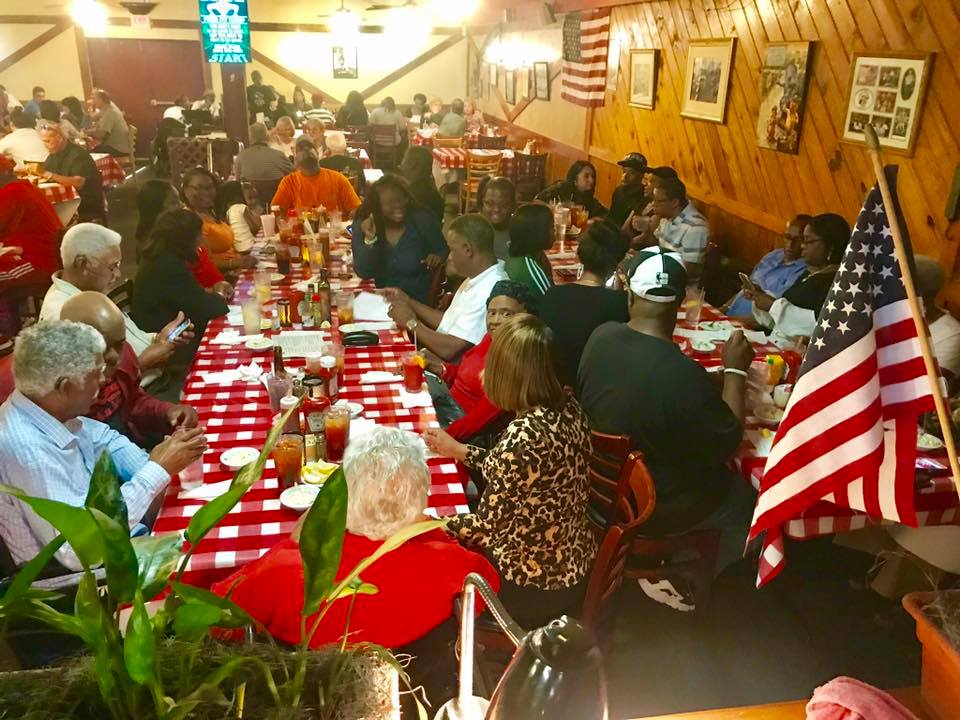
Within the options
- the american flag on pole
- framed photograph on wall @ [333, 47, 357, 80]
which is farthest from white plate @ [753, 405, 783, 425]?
framed photograph on wall @ [333, 47, 357, 80]

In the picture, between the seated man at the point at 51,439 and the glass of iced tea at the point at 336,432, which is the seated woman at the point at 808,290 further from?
the seated man at the point at 51,439

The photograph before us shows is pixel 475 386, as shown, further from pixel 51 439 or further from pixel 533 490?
pixel 51 439

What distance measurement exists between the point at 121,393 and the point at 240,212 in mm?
2694

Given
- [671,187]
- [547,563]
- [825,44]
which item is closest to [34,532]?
[547,563]

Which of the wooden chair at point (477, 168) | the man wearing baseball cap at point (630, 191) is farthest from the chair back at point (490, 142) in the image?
the man wearing baseball cap at point (630, 191)

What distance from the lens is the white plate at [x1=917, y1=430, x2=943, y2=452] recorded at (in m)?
2.59

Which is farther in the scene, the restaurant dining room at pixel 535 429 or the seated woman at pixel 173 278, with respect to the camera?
the seated woman at pixel 173 278

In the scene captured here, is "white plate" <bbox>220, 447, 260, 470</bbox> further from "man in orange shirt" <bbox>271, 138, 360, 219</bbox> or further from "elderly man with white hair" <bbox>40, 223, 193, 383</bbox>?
"man in orange shirt" <bbox>271, 138, 360, 219</bbox>

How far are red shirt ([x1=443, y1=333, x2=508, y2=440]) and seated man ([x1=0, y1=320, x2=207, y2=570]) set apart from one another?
1098 millimetres

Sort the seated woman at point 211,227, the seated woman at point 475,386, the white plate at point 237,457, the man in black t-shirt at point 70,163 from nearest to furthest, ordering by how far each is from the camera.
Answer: the white plate at point 237,457 < the seated woman at point 475,386 < the seated woman at point 211,227 < the man in black t-shirt at point 70,163

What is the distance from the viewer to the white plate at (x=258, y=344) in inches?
136

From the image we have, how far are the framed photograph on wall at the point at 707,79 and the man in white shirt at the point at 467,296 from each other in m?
3.23

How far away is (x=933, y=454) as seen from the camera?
2562 mm

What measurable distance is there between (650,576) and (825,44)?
388 cm
